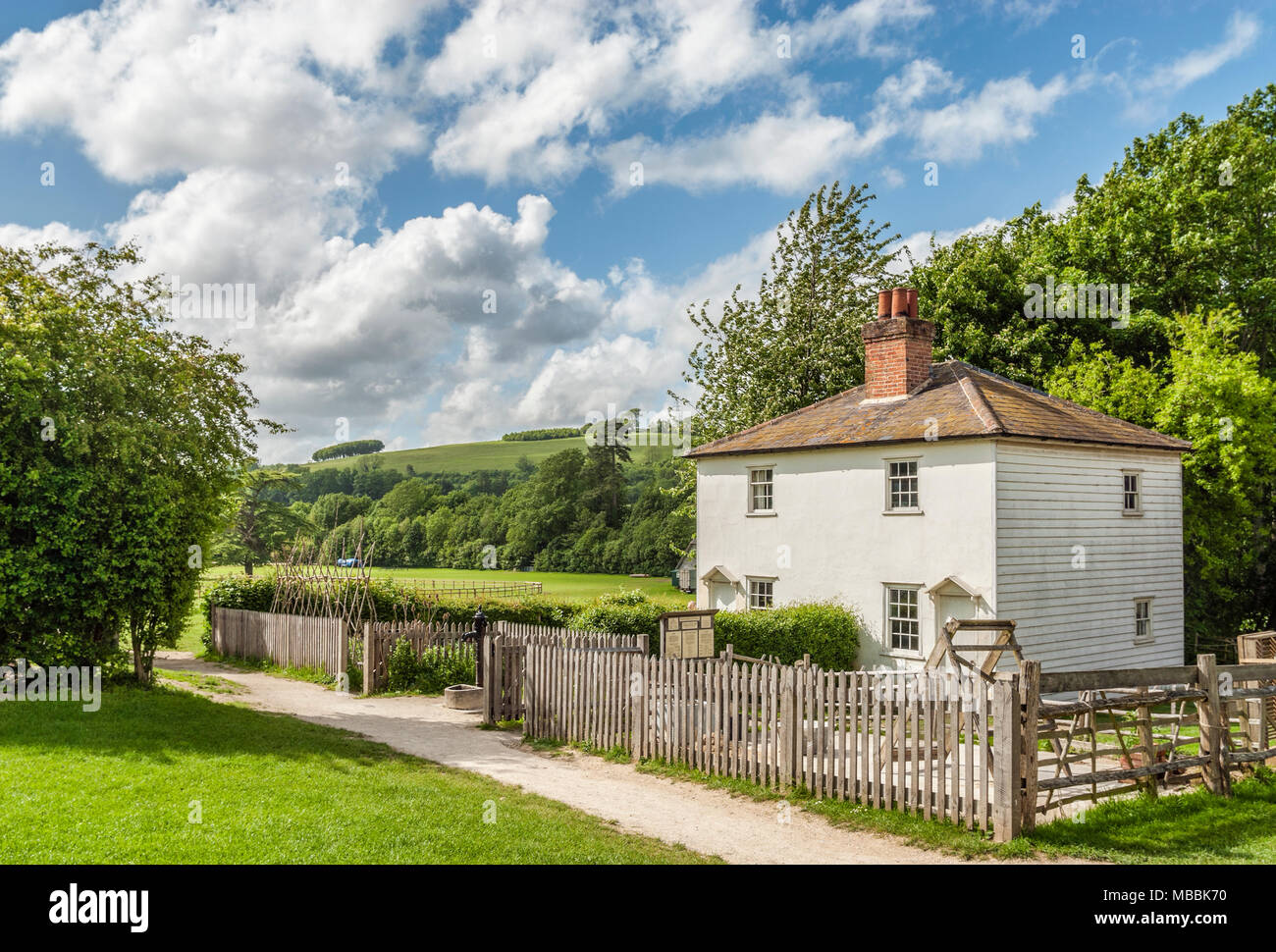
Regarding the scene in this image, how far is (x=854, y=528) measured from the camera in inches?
898

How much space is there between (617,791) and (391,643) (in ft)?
34.7

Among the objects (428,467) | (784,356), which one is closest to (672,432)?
(784,356)

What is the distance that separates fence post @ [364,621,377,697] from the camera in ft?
65.3

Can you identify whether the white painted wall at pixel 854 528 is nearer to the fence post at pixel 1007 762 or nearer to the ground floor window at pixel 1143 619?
the ground floor window at pixel 1143 619

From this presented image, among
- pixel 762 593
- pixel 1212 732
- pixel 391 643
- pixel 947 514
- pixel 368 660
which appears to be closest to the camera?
pixel 1212 732

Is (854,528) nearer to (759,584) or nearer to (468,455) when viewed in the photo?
(759,584)

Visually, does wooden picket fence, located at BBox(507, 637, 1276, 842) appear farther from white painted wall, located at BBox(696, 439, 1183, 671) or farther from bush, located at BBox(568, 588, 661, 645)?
white painted wall, located at BBox(696, 439, 1183, 671)

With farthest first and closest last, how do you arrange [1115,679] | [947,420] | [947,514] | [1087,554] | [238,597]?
[238,597] → [1087,554] → [947,420] → [947,514] → [1115,679]

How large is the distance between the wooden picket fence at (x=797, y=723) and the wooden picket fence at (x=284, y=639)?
8541 millimetres

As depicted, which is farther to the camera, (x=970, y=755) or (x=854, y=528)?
(x=854, y=528)

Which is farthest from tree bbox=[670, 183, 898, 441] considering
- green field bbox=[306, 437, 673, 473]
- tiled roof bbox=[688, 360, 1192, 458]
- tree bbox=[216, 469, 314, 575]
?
green field bbox=[306, 437, 673, 473]

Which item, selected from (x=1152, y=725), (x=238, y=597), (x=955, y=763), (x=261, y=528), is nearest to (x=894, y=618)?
(x=1152, y=725)

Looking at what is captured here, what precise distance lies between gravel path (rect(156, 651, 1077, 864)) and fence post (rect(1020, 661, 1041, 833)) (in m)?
1.15

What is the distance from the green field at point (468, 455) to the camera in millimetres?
152500
